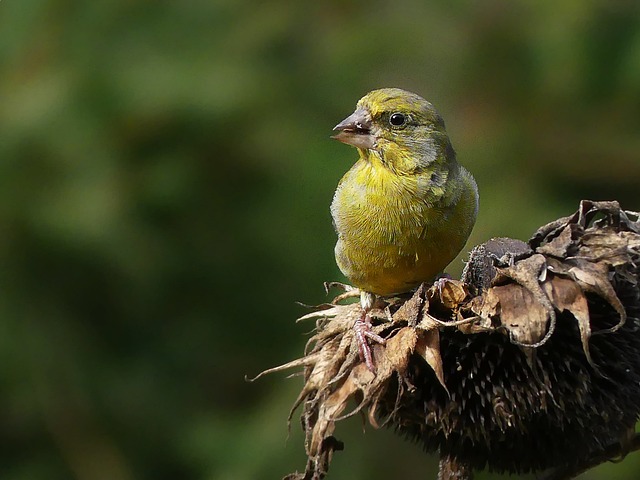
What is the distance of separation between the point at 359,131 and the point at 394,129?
0.39ft

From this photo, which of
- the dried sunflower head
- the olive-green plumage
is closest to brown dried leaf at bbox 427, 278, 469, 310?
the dried sunflower head

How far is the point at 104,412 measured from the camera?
5418mm

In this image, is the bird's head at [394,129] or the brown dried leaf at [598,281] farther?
the bird's head at [394,129]

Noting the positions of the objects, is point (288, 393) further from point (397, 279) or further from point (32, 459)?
point (397, 279)

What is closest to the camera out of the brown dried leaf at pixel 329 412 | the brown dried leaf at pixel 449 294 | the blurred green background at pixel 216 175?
the brown dried leaf at pixel 449 294

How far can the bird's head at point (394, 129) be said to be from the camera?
131 inches

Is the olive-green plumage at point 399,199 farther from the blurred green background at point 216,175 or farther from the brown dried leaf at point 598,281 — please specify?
the blurred green background at point 216,175

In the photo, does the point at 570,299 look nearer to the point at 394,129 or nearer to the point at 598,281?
the point at 598,281

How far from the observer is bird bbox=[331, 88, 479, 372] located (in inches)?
120

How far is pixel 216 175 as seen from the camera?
5426mm

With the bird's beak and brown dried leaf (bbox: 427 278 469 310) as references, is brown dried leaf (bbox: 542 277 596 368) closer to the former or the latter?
brown dried leaf (bbox: 427 278 469 310)

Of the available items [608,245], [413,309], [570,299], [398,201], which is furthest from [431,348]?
[398,201]

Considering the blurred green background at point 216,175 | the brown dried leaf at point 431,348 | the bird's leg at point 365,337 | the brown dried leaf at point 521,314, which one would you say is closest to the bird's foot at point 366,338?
the bird's leg at point 365,337

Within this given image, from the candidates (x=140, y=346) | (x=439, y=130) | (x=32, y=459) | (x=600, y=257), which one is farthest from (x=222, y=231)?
(x=600, y=257)
